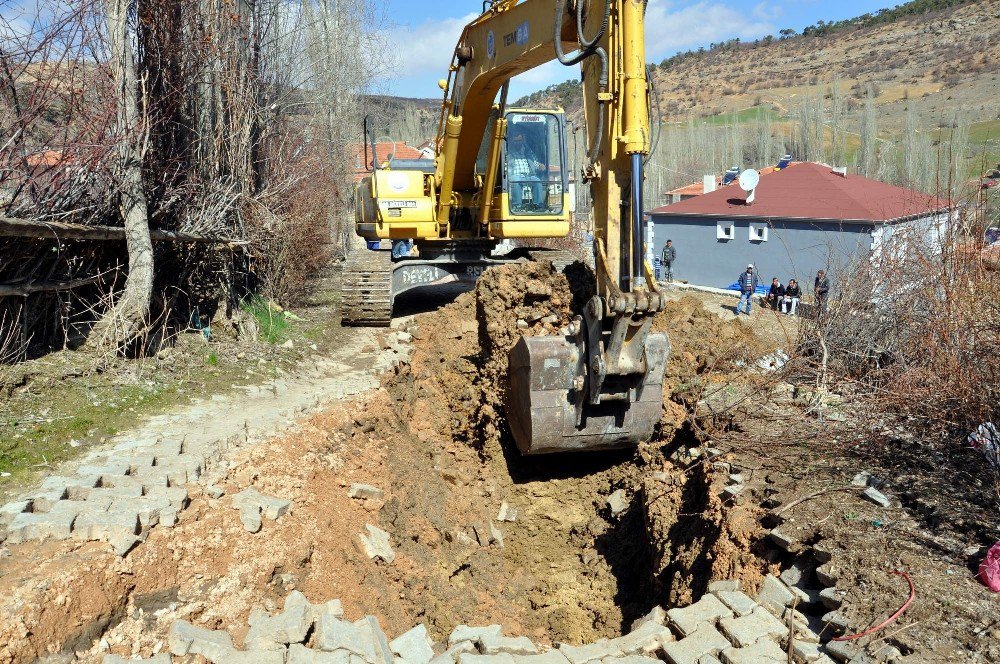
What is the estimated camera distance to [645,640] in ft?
13.6

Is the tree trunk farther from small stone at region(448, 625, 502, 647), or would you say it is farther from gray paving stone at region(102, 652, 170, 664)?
small stone at region(448, 625, 502, 647)

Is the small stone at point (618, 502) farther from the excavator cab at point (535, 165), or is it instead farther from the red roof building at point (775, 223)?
the red roof building at point (775, 223)

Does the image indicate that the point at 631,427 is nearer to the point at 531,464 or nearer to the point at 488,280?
the point at 531,464

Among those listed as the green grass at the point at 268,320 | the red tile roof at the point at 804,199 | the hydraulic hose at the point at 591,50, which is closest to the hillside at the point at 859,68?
the red tile roof at the point at 804,199

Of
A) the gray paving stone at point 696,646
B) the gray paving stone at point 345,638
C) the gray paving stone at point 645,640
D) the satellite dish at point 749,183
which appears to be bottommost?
the gray paving stone at point 645,640

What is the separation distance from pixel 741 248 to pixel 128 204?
56.5 feet

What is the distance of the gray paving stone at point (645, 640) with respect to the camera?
411 cm

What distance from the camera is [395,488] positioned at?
20.6 feet

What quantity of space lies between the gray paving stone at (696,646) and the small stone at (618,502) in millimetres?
2212

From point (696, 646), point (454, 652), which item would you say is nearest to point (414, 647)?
point (454, 652)

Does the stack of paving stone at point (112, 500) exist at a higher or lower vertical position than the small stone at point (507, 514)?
higher

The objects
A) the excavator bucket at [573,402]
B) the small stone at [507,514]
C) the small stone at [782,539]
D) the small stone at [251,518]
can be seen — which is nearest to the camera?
the small stone at [782,539]

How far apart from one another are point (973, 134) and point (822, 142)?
8.92 m

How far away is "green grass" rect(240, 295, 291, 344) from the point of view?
1014 centimetres
